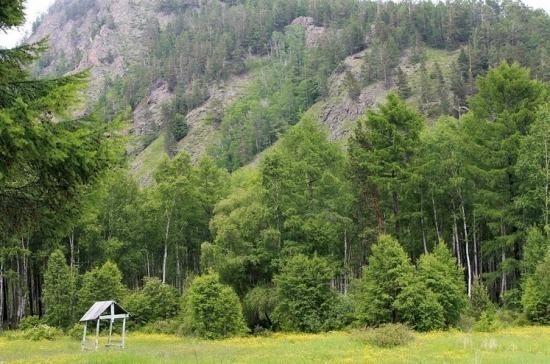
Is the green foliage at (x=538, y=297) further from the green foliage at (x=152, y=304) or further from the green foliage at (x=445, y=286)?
the green foliage at (x=152, y=304)

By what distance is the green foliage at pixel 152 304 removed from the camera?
42.1 meters

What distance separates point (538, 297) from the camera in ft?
96.0

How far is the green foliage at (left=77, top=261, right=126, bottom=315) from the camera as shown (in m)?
41.5

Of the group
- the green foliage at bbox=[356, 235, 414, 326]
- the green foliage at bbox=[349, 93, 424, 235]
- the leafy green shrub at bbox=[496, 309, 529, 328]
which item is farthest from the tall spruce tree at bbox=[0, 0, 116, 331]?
the green foliage at bbox=[349, 93, 424, 235]

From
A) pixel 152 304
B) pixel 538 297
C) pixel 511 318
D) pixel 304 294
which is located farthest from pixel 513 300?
pixel 152 304

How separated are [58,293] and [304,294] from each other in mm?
21497

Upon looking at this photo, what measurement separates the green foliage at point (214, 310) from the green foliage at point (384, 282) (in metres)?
7.90

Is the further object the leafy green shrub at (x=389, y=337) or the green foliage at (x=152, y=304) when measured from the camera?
the green foliage at (x=152, y=304)

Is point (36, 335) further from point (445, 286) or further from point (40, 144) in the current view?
point (40, 144)

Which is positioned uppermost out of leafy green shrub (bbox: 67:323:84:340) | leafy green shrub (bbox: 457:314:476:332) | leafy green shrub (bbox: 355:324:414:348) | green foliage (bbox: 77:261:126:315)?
green foliage (bbox: 77:261:126:315)

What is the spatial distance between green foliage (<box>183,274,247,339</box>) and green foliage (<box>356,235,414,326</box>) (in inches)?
311

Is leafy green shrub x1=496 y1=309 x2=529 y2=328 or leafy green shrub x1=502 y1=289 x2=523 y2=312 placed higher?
leafy green shrub x1=502 y1=289 x2=523 y2=312

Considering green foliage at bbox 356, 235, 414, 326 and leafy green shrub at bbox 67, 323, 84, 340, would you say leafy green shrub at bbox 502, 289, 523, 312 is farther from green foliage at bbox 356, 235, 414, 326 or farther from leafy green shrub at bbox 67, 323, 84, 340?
leafy green shrub at bbox 67, 323, 84, 340

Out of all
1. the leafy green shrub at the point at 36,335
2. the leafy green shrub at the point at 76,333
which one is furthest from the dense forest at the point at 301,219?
the leafy green shrub at the point at 36,335
